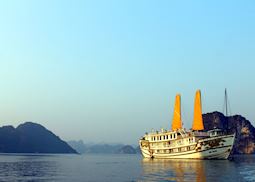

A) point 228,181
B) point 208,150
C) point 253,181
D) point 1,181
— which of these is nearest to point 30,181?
point 1,181

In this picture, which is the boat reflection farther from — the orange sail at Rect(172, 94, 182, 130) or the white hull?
the orange sail at Rect(172, 94, 182, 130)

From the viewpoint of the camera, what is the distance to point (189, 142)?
310 ft

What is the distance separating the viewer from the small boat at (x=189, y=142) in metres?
91.4

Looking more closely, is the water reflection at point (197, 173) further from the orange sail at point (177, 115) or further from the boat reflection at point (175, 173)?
the orange sail at point (177, 115)

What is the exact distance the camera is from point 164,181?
43000mm

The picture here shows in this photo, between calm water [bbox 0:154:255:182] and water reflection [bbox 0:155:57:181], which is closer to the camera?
calm water [bbox 0:154:255:182]

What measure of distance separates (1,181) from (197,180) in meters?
25.4

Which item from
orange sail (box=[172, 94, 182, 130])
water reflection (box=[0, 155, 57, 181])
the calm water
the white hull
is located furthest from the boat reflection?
orange sail (box=[172, 94, 182, 130])

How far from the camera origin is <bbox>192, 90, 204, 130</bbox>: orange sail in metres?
104

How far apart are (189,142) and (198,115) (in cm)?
1405

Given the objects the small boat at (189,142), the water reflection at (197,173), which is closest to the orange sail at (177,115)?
the small boat at (189,142)

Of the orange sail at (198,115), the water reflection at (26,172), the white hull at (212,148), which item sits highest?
the orange sail at (198,115)

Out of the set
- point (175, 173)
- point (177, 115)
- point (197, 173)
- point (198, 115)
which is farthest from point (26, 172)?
point (177, 115)

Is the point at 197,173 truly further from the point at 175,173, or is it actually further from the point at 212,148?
the point at 212,148
